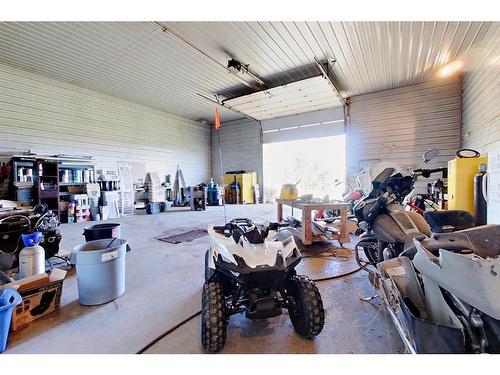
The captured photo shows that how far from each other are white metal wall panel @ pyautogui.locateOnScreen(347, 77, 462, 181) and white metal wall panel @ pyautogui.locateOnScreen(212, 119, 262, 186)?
396cm

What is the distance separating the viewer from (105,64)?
5.45 meters

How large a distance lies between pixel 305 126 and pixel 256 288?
27.9 ft

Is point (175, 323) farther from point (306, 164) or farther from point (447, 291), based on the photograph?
point (306, 164)

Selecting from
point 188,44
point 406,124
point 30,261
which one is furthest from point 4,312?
point 406,124

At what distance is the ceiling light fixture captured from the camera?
17.0 ft

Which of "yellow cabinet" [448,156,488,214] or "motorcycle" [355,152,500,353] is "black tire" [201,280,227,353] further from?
"yellow cabinet" [448,156,488,214]

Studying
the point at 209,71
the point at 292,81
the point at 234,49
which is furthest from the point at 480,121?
the point at 209,71

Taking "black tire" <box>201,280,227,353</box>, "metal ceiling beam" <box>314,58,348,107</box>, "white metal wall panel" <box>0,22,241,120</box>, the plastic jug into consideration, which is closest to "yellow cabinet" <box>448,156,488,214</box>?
"metal ceiling beam" <box>314,58,348,107</box>

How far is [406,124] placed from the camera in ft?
22.0

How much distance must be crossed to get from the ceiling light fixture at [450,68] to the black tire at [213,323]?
23.0ft

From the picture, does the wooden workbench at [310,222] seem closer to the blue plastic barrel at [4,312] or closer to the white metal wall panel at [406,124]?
the blue plastic barrel at [4,312]

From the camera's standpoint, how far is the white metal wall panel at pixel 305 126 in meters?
8.22

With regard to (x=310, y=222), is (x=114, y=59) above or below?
above

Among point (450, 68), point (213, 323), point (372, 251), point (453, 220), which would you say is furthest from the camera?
point (450, 68)
